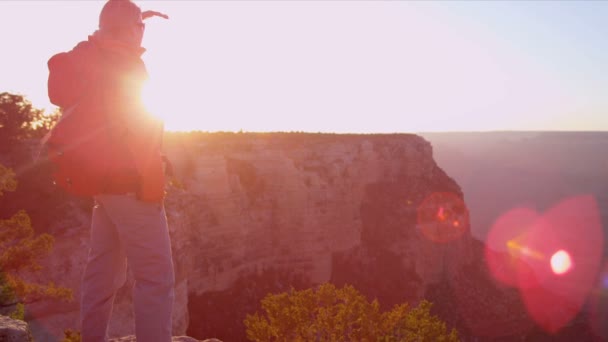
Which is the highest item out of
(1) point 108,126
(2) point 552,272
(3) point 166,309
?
(1) point 108,126

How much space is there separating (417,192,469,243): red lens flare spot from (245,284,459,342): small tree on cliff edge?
3074 cm

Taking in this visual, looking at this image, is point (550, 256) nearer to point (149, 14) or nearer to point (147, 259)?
point (147, 259)

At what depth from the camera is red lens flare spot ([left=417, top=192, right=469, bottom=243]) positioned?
125 ft

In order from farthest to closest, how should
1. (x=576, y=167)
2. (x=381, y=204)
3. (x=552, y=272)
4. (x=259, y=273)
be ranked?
(x=576, y=167) < (x=552, y=272) < (x=381, y=204) < (x=259, y=273)

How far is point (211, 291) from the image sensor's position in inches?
1087

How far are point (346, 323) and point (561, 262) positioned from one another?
63649 mm

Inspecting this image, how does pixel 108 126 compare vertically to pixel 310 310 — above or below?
above

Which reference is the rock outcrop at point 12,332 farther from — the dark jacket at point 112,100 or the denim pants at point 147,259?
the dark jacket at point 112,100

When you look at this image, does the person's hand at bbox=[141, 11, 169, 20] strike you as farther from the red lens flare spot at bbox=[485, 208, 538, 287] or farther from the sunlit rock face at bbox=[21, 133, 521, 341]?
the red lens flare spot at bbox=[485, 208, 538, 287]

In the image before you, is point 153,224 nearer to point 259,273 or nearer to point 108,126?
point 108,126

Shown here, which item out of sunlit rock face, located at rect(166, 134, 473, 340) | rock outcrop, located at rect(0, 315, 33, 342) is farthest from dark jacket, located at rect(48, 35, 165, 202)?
sunlit rock face, located at rect(166, 134, 473, 340)

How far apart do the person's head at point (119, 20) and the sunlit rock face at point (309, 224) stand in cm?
1535

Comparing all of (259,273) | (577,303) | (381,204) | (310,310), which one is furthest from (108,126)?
(577,303)

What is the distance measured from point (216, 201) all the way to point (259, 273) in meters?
6.47
